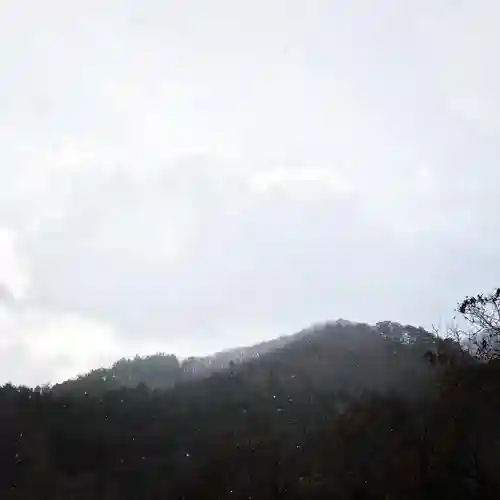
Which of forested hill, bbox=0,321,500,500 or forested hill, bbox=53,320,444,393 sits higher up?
forested hill, bbox=53,320,444,393

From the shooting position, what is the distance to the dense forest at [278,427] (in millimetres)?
20031

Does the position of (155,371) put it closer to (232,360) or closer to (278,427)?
(232,360)

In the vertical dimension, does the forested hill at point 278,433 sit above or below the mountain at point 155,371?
below

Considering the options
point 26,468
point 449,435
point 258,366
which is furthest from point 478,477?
point 258,366

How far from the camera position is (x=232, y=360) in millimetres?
79562

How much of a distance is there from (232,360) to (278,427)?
110ft

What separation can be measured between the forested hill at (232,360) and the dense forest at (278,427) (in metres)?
0.41

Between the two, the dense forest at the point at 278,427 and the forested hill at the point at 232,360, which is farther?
the forested hill at the point at 232,360

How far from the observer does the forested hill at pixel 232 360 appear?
225 feet

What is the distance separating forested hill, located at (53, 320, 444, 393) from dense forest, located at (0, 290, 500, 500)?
409mm

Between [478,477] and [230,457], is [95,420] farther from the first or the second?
[478,477]

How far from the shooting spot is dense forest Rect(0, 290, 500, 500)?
65.7 ft

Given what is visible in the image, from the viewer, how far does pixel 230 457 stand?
124 ft

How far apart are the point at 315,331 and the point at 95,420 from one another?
1820 inches
